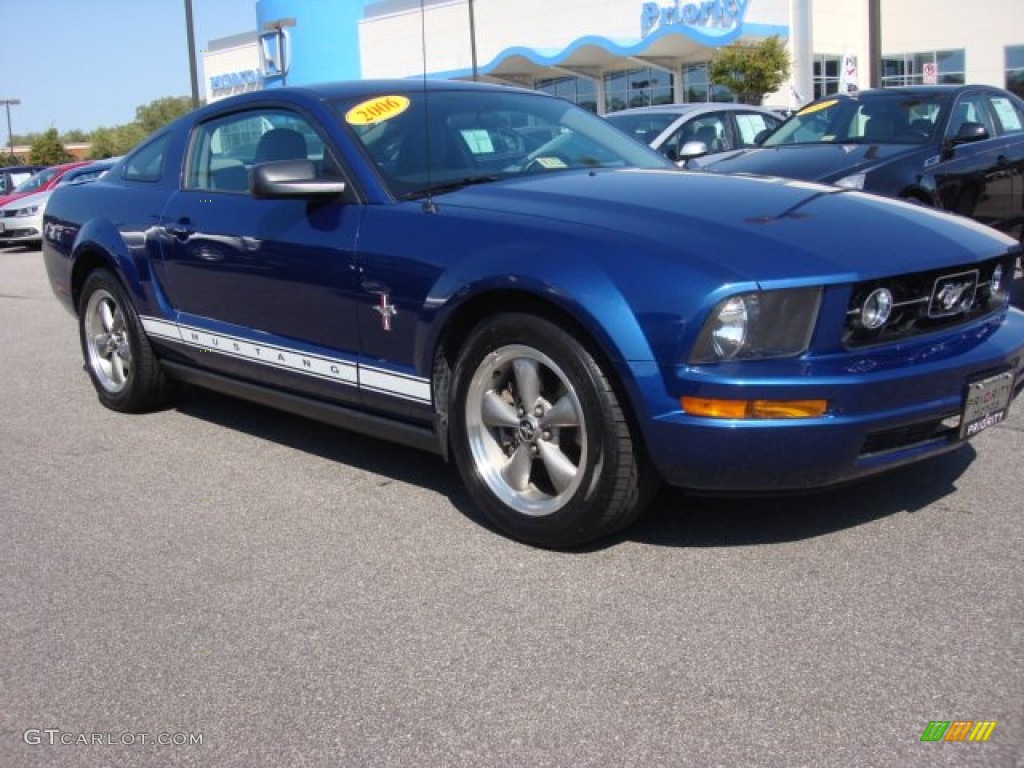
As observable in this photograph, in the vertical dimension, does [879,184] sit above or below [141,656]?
above

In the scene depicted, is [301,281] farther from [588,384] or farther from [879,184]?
[879,184]

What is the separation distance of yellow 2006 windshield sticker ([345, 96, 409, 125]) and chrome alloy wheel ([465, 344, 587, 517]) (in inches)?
51.7

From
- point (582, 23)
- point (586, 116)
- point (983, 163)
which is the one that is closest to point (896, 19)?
point (582, 23)

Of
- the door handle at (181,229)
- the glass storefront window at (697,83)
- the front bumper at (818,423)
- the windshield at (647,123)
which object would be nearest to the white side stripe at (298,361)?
the door handle at (181,229)

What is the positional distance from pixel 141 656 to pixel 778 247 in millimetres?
2220

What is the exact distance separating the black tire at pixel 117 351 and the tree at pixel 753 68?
2941 centimetres

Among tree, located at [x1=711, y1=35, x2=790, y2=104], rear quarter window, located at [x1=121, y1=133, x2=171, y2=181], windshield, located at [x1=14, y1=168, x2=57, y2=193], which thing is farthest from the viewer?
tree, located at [x1=711, y1=35, x2=790, y2=104]

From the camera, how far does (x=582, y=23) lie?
43.6m

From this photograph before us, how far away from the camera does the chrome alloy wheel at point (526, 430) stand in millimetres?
3693

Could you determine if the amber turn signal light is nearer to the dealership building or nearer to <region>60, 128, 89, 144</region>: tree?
the dealership building

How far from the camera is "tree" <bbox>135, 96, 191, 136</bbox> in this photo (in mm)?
86812

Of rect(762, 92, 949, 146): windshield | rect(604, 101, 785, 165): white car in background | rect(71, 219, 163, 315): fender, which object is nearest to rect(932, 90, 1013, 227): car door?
rect(762, 92, 949, 146): windshield

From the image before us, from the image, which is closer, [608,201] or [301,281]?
[608,201]

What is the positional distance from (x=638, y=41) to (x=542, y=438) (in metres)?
36.1
